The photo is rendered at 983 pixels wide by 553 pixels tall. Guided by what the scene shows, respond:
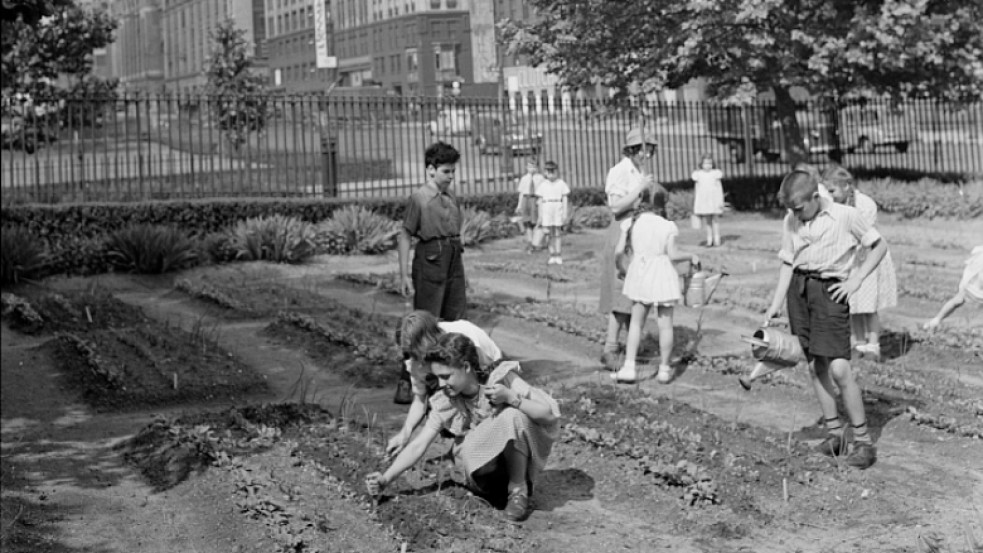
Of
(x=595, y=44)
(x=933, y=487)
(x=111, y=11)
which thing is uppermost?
(x=111, y=11)

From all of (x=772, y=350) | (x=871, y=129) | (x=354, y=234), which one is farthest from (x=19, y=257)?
(x=871, y=129)

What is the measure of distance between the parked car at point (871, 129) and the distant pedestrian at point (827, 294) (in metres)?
23.1

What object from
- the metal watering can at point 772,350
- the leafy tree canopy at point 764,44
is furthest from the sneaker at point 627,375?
the leafy tree canopy at point 764,44

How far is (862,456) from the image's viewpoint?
7.75 m

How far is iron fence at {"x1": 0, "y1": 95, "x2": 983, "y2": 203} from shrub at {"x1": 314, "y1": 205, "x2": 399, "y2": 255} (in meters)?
2.28

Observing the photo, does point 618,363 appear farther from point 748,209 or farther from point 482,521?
Result: point 748,209

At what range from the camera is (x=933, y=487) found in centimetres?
745

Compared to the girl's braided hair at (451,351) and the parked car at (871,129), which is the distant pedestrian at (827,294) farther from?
the parked car at (871,129)

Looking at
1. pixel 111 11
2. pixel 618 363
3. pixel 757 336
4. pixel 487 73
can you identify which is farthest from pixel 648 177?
pixel 111 11

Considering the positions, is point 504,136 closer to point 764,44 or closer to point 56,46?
point 764,44

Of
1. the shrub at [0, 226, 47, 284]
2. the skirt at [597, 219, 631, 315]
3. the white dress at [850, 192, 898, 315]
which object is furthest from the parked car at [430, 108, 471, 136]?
the white dress at [850, 192, 898, 315]

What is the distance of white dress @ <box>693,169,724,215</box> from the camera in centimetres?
2073

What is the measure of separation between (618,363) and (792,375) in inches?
53.5

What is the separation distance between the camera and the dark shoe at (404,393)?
9.99 metres
